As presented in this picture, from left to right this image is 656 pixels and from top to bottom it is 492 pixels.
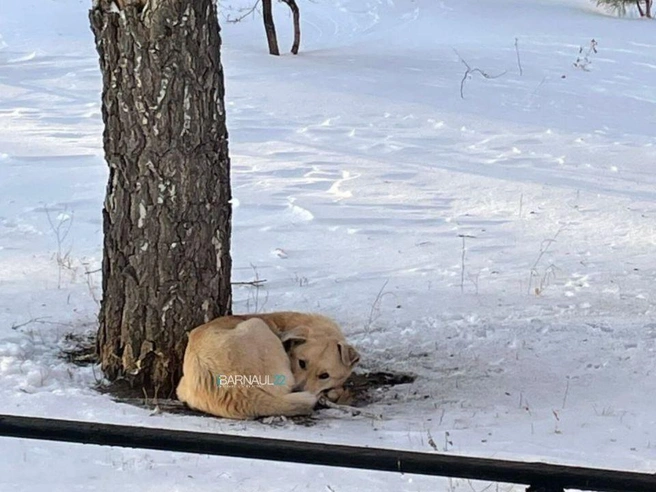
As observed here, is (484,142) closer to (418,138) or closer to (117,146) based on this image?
(418,138)

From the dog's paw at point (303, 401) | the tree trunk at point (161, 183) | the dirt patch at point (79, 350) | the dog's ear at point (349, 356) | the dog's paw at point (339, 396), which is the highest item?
the tree trunk at point (161, 183)

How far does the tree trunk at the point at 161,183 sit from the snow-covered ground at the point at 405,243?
0.40 meters

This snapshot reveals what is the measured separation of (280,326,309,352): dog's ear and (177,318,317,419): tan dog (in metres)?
0.19

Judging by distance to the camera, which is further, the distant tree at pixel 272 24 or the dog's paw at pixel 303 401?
the distant tree at pixel 272 24

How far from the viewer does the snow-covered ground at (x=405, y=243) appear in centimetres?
410

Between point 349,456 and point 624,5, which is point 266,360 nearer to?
point 349,456

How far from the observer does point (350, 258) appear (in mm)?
7406

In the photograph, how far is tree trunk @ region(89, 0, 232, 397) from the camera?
4.62 m

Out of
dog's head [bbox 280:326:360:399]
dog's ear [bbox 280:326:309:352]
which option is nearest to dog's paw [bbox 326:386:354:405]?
dog's head [bbox 280:326:360:399]

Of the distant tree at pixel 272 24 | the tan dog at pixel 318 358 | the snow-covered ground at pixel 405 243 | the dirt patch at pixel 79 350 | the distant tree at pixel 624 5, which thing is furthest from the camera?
the distant tree at pixel 624 5

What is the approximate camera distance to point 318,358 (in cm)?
488

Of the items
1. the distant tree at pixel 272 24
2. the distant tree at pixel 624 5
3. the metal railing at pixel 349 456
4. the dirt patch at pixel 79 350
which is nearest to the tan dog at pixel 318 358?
the dirt patch at pixel 79 350

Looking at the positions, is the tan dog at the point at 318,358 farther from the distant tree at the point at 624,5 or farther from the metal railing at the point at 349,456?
the distant tree at the point at 624,5

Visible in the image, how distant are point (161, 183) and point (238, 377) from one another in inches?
38.0
